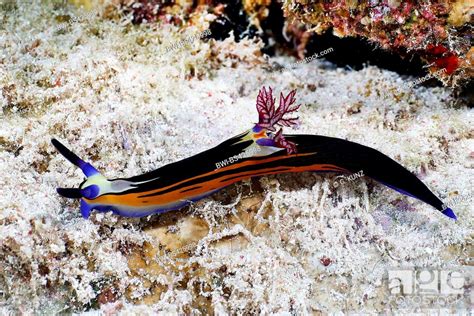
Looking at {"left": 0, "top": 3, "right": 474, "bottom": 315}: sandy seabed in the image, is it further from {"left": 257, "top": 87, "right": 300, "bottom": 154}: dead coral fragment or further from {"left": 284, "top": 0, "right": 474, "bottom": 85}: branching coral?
{"left": 284, "top": 0, "right": 474, "bottom": 85}: branching coral

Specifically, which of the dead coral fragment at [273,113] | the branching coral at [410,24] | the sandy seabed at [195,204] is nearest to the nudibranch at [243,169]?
the dead coral fragment at [273,113]

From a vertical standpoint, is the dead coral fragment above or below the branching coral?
below

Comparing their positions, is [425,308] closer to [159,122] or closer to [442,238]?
[442,238]

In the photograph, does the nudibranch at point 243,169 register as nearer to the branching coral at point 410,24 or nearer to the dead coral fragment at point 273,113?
the dead coral fragment at point 273,113

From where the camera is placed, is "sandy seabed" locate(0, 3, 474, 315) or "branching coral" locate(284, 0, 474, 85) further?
"branching coral" locate(284, 0, 474, 85)

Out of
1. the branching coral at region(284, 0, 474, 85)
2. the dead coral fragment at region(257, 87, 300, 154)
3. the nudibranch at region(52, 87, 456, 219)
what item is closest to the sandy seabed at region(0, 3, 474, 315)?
the nudibranch at region(52, 87, 456, 219)

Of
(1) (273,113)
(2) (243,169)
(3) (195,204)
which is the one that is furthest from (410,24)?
(3) (195,204)

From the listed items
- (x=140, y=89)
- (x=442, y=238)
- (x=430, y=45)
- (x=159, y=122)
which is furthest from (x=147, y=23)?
(x=442, y=238)
